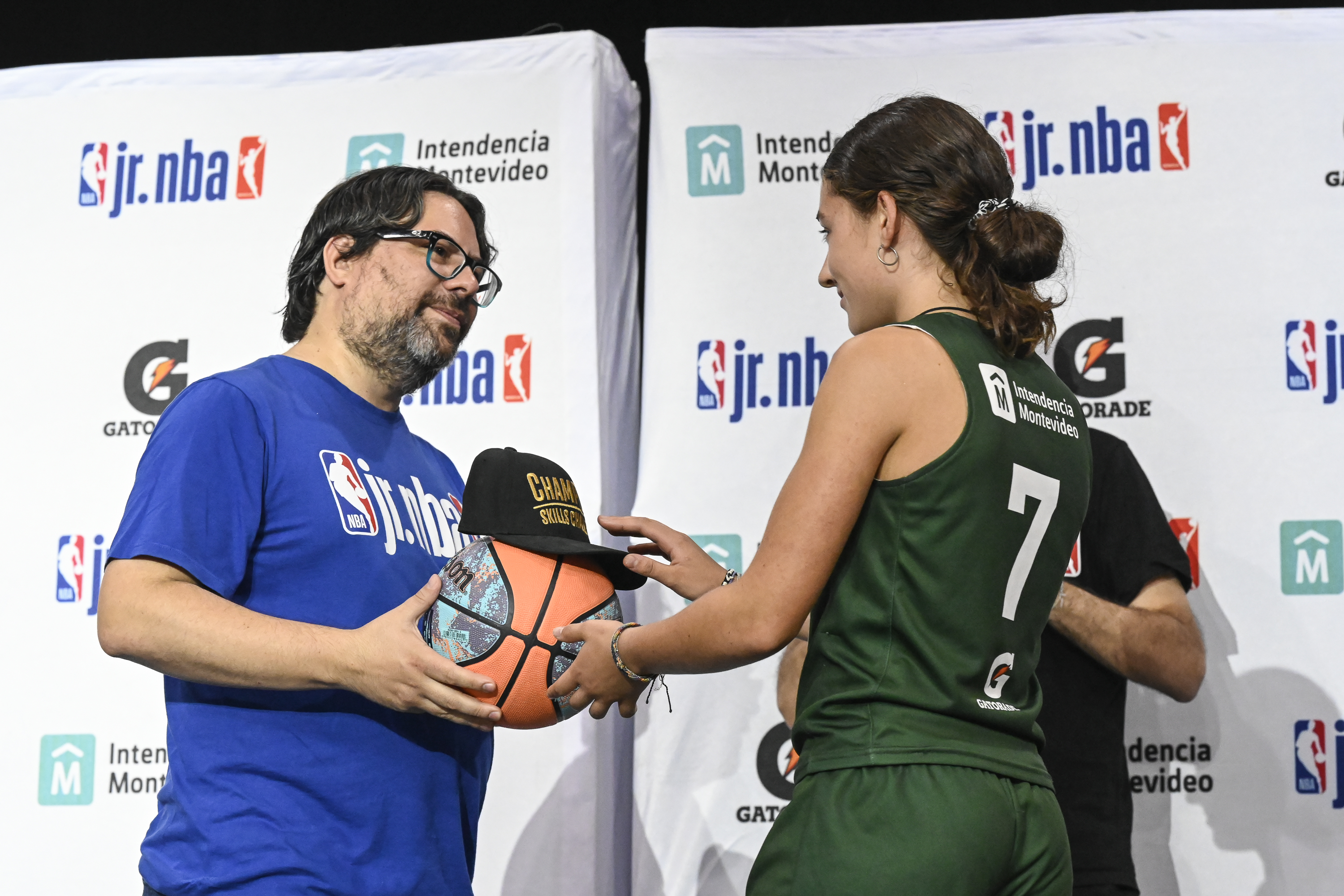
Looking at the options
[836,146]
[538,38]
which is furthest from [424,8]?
[836,146]

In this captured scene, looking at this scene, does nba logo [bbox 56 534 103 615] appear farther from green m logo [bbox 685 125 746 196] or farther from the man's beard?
green m logo [bbox 685 125 746 196]

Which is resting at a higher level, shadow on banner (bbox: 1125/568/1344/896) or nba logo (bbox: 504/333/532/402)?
nba logo (bbox: 504/333/532/402)

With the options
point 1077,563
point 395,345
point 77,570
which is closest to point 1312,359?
point 1077,563

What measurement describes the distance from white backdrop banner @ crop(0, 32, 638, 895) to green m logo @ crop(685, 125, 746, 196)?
0.83 ft

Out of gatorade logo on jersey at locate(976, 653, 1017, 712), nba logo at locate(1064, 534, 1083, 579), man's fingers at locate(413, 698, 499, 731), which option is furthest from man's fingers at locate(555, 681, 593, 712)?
nba logo at locate(1064, 534, 1083, 579)

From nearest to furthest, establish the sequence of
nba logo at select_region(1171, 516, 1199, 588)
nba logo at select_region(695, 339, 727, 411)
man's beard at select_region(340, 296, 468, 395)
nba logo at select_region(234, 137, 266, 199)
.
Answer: man's beard at select_region(340, 296, 468, 395) < nba logo at select_region(1171, 516, 1199, 588) < nba logo at select_region(695, 339, 727, 411) < nba logo at select_region(234, 137, 266, 199)

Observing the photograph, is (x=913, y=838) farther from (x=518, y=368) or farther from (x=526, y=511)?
(x=518, y=368)

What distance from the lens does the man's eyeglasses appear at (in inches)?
91.9

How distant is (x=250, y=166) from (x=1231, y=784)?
335 cm

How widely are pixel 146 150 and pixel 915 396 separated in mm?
3074

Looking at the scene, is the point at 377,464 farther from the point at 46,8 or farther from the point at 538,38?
the point at 46,8

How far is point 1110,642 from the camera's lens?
8.09ft

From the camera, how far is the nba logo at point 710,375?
334 cm

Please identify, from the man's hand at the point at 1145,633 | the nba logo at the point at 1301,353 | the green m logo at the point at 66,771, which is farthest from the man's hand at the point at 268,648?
the nba logo at the point at 1301,353
